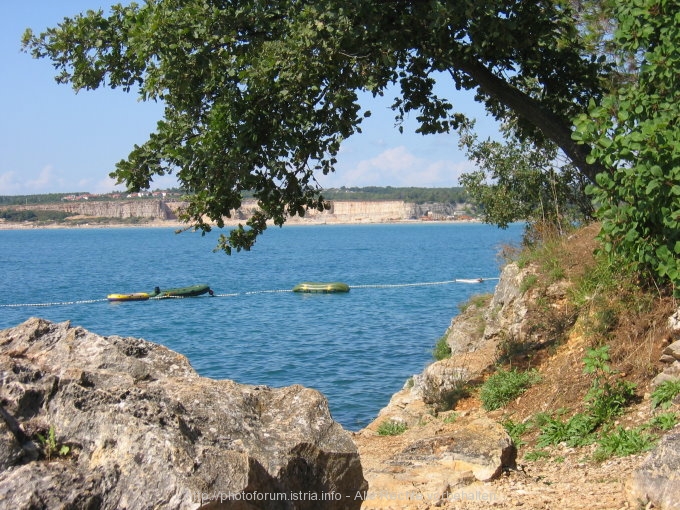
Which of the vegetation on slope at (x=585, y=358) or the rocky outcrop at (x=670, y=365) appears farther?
the rocky outcrop at (x=670, y=365)

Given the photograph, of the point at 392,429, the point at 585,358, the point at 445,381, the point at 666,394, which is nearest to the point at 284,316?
the point at 445,381

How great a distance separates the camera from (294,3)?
1067 cm

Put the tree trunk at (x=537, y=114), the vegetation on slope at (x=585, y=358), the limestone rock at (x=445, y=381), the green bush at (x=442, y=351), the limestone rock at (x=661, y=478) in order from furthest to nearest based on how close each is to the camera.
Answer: the green bush at (x=442, y=351) → the limestone rock at (x=445, y=381) → the tree trunk at (x=537, y=114) → the vegetation on slope at (x=585, y=358) → the limestone rock at (x=661, y=478)

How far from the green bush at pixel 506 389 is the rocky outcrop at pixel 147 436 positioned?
18.7ft

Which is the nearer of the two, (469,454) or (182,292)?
(469,454)

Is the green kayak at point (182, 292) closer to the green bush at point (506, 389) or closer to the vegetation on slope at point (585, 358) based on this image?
the vegetation on slope at point (585, 358)

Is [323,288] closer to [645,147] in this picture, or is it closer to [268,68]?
[268,68]

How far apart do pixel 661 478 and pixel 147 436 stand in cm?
340

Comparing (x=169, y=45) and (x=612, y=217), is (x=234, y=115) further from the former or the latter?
(x=612, y=217)

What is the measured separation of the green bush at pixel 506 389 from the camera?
1036 cm

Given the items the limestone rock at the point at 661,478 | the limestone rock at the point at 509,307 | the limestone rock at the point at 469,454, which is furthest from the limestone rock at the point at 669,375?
the limestone rock at the point at 509,307

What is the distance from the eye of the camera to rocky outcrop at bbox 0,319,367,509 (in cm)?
387

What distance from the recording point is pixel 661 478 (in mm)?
5305

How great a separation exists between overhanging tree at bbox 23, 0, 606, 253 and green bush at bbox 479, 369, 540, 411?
287 cm
